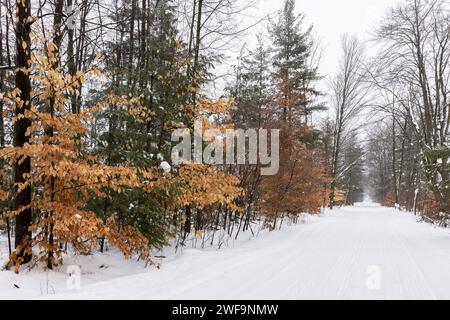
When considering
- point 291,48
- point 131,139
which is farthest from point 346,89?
point 131,139

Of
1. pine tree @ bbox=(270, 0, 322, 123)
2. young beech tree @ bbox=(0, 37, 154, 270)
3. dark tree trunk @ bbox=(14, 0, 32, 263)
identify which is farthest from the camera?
pine tree @ bbox=(270, 0, 322, 123)

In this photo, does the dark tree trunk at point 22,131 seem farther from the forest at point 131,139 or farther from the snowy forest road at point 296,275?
the snowy forest road at point 296,275

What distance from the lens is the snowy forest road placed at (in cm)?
477

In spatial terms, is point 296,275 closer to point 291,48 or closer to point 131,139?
point 131,139

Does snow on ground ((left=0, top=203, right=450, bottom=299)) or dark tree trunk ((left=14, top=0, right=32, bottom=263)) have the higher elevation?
dark tree trunk ((left=14, top=0, right=32, bottom=263))

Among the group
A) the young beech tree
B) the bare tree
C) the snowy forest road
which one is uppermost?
the bare tree

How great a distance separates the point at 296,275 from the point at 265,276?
55 centimetres

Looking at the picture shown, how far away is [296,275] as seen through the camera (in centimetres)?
581

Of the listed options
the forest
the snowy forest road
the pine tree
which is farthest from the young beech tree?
the pine tree

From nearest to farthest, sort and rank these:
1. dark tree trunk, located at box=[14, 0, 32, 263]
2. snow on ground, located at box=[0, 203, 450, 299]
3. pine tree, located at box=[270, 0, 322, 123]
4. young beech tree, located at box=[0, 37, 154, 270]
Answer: snow on ground, located at box=[0, 203, 450, 299] → young beech tree, located at box=[0, 37, 154, 270] → dark tree trunk, located at box=[14, 0, 32, 263] → pine tree, located at box=[270, 0, 322, 123]

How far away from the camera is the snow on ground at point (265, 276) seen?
4.75 meters

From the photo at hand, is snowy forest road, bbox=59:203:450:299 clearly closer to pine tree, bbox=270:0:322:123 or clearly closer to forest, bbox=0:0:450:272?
forest, bbox=0:0:450:272

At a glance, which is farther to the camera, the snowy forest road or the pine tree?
the pine tree

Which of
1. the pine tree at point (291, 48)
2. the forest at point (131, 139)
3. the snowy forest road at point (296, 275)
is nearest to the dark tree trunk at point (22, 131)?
the forest at point (131, 139)
